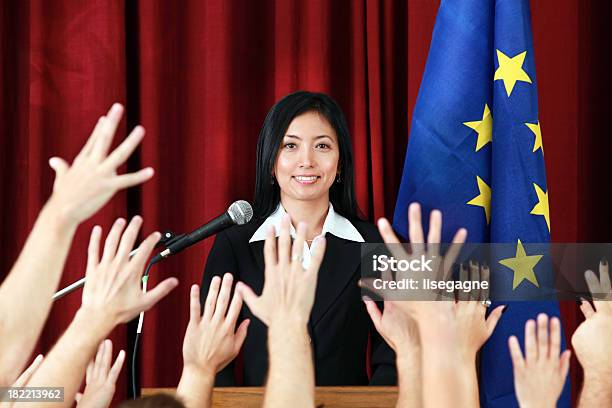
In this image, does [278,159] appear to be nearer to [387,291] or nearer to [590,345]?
[387,291]

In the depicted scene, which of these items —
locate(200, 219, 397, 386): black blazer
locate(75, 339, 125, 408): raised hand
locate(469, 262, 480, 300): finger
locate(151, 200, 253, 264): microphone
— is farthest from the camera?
locate(200, 219, 397, 386): black blazer

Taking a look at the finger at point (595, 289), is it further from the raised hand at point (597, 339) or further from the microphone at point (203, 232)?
the microphone at point (203, 232)

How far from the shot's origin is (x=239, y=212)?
1.49 metres

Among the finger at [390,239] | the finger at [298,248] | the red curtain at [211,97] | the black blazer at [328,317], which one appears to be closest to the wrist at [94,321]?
the finger at [298,248]

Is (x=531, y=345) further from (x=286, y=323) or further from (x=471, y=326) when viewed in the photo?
(x=286, y=323)

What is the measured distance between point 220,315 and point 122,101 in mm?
1499

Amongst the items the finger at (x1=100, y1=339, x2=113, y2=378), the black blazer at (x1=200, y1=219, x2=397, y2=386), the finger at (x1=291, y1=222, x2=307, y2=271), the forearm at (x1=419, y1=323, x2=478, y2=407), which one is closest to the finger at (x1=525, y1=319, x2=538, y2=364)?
the forearm at (x1=419, y1=323, x2=478, y2=407)

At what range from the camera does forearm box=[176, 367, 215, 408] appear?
99cm

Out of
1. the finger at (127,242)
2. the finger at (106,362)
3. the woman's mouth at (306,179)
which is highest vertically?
the woman's mouth at (306,179)

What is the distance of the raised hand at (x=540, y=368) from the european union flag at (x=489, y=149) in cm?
82

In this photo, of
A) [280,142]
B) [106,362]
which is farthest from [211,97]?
[106,362]

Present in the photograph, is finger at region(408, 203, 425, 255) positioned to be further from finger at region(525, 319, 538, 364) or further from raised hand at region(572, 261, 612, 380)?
raised hand at region(572, 261, 612, 380)

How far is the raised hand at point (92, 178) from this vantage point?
779 millimetres

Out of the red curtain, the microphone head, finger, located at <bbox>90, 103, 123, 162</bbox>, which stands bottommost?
finger, located at <bbox>90, 103, 123, 162</bbox>
